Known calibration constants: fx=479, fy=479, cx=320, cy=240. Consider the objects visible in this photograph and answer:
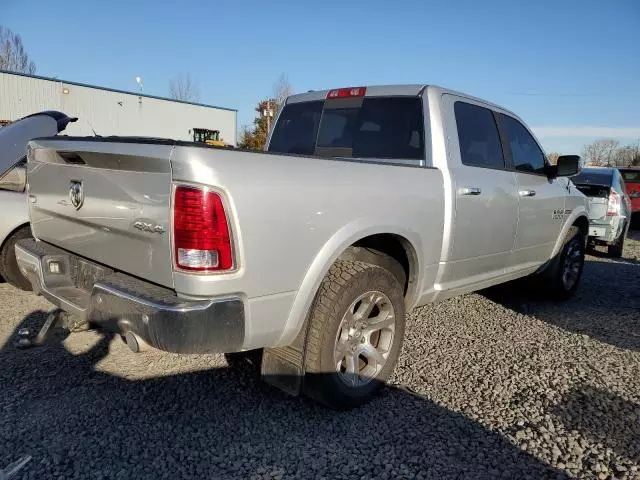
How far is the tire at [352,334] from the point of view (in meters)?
2.56

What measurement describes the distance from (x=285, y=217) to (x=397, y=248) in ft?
3.83

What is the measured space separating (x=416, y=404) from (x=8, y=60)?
5165cm

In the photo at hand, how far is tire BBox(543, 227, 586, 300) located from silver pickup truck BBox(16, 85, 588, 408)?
1.21m

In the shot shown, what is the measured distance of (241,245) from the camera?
6.77ft

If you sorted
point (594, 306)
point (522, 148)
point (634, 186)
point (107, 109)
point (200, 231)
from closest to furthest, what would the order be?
point (200, 231) → point (522, 148) → point (594, 306) → point (634, 186) → point (107, 109)

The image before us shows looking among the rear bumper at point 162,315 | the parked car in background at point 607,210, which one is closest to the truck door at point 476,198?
the rear bumper at point 162,315

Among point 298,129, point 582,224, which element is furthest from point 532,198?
point 298,129

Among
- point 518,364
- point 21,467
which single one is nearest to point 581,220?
point 518,364

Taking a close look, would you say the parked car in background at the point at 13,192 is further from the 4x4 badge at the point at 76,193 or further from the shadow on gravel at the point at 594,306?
the shadow on gravel at the point at 594,306

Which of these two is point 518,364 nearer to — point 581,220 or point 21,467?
point 581,220

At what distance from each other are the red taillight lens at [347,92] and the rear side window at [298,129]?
0.39ft

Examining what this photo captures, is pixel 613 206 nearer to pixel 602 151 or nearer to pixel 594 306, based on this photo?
pixel 594 306

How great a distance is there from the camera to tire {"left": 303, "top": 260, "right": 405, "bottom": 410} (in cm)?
256

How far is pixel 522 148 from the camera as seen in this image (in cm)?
441
